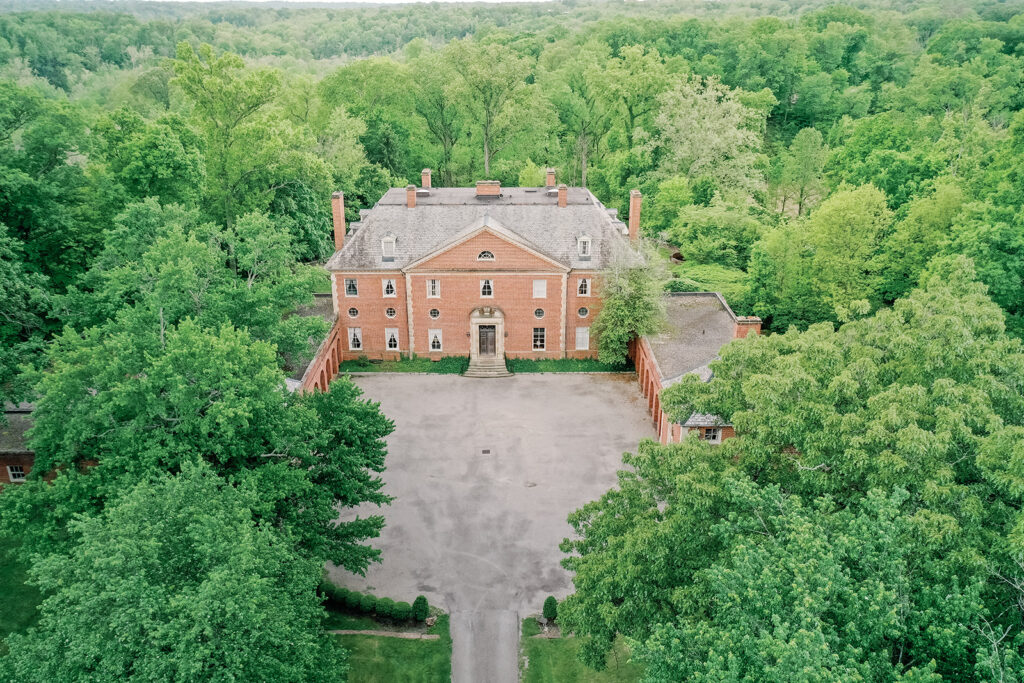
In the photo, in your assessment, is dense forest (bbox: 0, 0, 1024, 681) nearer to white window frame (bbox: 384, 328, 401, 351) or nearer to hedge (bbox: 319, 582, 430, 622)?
hedge (bbox: 319, 582, 430, 622)

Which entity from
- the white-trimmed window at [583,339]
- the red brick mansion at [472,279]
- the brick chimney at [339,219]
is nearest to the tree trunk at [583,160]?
the red brick mansion at [472,279]

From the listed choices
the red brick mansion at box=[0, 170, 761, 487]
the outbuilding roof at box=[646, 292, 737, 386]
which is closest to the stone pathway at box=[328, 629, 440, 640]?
the outbuilding roof at box=[646, 292, 737, 386]

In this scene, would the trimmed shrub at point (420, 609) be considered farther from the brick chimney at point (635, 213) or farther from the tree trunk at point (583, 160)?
the tree trunk at point (583, 160)

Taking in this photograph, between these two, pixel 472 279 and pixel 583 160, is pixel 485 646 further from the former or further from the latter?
pixel 583 160

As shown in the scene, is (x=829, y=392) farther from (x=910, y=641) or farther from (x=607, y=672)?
(x=607, y=672)

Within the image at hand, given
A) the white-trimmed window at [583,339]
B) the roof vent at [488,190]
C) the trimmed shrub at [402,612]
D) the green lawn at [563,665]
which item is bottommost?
the green lawn at [563,665]

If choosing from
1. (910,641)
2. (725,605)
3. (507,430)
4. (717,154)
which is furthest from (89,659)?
(717,154)

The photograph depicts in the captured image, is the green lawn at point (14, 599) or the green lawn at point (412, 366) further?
the green lawn at point (412, 366)
